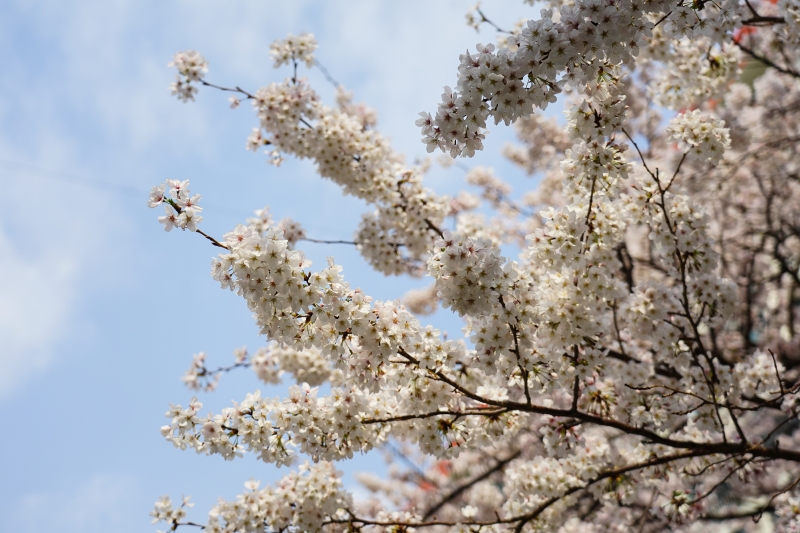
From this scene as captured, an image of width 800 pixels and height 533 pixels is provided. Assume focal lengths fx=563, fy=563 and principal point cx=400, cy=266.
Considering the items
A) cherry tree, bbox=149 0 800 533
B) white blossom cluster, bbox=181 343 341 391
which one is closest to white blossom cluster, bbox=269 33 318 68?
cherry tree, bbox=149 0 800 533

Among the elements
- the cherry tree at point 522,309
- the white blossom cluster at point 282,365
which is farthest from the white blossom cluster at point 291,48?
the white blossom cluster at point 282,365

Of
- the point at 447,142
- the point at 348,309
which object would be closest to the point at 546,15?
the point at 447,142

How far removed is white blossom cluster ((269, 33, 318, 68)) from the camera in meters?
6.96

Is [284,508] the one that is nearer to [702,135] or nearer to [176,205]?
[176,205]

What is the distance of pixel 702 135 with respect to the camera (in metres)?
5.00

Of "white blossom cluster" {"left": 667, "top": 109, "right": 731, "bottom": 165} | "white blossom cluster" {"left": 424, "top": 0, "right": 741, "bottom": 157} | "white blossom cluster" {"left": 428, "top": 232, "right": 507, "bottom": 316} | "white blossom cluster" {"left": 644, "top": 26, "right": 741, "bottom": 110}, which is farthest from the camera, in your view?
"white blossom cluster" {"left": 644, "top": 26, "right": 741, "bottom": 110}

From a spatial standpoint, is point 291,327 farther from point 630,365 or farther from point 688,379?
point 688,379

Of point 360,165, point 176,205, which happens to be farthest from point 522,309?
point 360,165

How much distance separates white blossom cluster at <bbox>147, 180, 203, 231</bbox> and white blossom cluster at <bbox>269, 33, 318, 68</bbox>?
12.9 ft

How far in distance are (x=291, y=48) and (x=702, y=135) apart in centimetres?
475

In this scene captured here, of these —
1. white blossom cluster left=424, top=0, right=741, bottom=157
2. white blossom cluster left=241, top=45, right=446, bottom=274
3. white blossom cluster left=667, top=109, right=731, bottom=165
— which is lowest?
white blossom cluster left=424, top=0, right=741, bottom=157

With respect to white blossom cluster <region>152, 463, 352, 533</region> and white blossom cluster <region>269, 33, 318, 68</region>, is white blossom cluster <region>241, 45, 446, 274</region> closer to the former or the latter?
white blossom cluster <region>269, 33, 318, 68</region>

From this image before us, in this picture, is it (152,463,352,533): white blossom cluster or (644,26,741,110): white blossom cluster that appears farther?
(644,26,741,110): white blossom cluster

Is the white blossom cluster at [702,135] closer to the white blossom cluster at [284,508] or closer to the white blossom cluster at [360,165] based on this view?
the white blossom cluster at [360,165]
